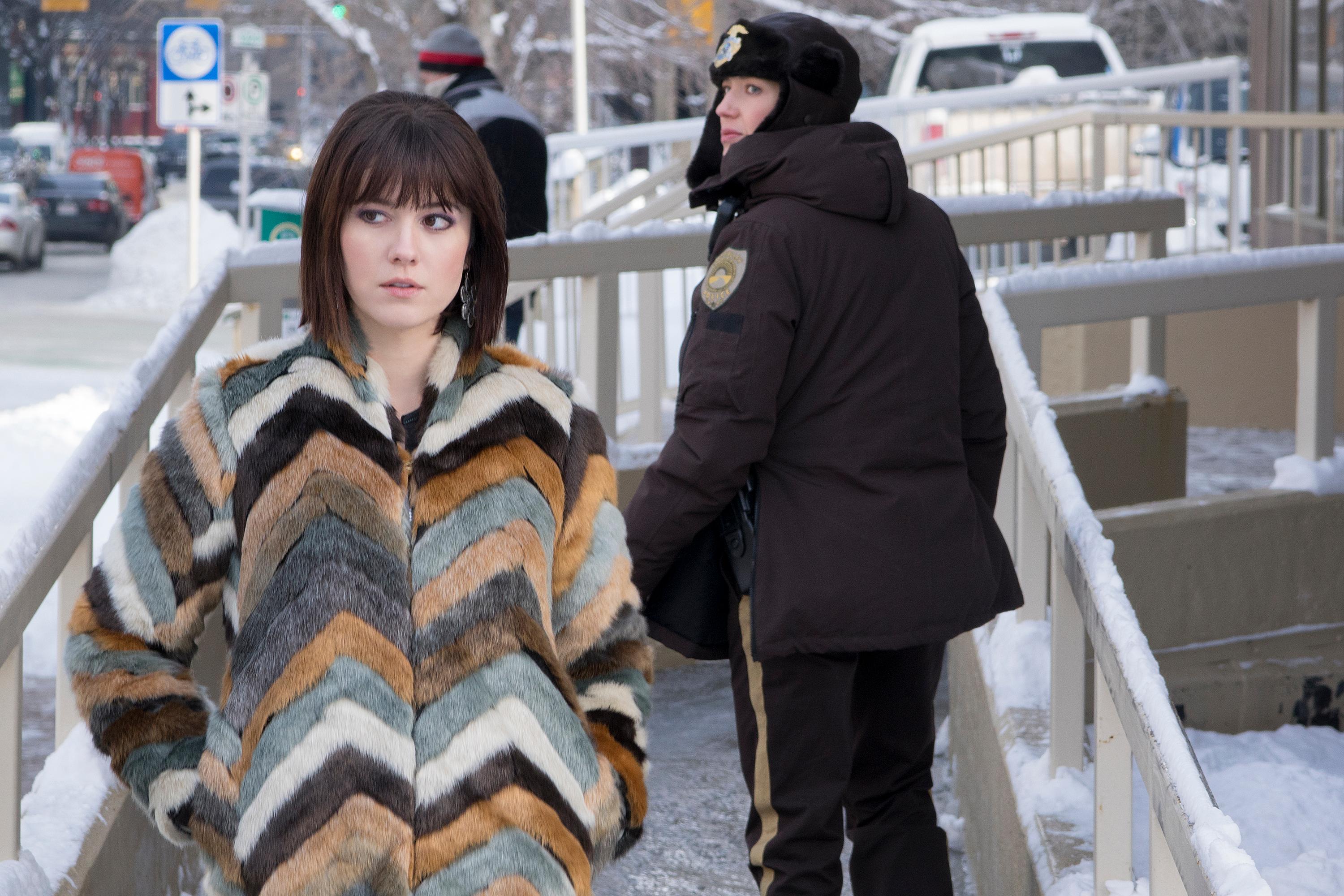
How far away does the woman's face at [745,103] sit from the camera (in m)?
2.94

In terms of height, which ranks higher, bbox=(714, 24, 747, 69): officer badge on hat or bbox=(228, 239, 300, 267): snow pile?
bbox=(714, 24, 747, 69): officer badge on hat

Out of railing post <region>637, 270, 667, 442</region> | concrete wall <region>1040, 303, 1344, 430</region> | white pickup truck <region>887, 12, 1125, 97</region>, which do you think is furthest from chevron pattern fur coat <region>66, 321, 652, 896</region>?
white pickup truck <region>887, 12, 1125, 97</region>

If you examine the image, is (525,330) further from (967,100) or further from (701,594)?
(967,100)

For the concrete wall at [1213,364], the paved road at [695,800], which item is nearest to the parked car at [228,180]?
the concrete wall at [1213,364]

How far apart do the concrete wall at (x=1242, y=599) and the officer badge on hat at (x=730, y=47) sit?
2.27m

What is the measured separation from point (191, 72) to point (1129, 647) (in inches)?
596

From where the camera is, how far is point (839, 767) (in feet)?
9.49

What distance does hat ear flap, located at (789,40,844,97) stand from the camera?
2.91 meters

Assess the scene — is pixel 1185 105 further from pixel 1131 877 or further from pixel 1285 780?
pixel 1131 877

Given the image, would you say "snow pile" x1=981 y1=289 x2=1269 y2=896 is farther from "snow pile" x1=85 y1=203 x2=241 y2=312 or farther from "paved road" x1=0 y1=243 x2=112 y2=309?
"paved road" x1=0 y1=243 x2=112 y2=309

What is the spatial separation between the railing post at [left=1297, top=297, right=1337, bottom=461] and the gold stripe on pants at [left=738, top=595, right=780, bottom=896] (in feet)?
8.45

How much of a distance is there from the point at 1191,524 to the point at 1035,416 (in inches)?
76.0

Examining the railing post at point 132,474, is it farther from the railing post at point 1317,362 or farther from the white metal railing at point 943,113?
the white metal railing at point 943,113

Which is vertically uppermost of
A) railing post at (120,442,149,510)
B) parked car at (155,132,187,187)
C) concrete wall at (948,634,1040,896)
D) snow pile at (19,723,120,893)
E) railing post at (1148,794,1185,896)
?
parked car at (155,132,187,187)
